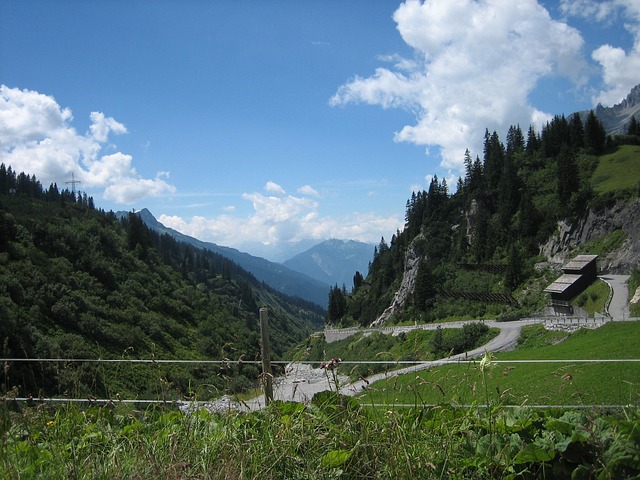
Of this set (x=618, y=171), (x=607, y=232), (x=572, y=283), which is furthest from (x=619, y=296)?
(x=618, y=171)

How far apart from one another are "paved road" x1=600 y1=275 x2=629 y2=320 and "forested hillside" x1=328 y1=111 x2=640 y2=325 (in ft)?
27.6

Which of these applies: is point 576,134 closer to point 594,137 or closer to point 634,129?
point 594,137

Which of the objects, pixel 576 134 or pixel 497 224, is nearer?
pixel 497 224

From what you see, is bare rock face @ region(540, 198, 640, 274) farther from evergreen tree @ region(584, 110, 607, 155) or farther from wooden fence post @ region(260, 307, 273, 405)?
wooden fence post @ region(260, 307, 273, 405)

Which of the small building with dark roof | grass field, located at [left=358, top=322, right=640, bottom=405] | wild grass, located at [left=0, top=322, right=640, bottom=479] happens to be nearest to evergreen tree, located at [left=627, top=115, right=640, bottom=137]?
the small building with dark roof

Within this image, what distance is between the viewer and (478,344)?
4159 cm

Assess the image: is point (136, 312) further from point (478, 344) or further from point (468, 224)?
point (468, 224)

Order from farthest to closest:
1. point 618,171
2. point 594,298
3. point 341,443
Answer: point 618,171
point 594,298
point 341,443

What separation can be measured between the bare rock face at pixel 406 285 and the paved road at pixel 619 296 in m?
45.2

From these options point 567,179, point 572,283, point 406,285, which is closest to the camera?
point 572,283

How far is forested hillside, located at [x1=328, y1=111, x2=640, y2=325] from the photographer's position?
66250mm

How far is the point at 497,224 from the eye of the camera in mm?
86062

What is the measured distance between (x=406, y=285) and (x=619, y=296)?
57169 mm

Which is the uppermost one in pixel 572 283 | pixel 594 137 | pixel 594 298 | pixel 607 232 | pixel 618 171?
pixel 594 137
